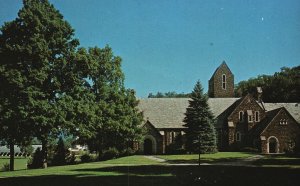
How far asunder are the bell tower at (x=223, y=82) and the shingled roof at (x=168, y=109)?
3.11 metres

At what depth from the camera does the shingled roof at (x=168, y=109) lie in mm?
57281

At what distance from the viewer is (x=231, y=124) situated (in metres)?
57.4

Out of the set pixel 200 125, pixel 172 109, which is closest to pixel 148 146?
pixel 172 109

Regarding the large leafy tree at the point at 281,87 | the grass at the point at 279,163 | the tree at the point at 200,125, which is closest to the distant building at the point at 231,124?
the tree at the point at 200,125

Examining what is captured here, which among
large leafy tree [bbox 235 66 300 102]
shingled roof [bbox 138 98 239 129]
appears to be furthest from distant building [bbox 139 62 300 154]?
large leafy tree [bbox 235 66 300 102]

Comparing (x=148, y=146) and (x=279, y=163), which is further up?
(x=148, y=146)

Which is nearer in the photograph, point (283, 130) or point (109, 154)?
point (109, 154)

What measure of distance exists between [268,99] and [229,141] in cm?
2648

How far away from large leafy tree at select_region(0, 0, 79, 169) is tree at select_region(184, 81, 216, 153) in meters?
23.4

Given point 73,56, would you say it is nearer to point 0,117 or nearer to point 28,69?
point 28,69

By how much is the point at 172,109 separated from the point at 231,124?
9888mm

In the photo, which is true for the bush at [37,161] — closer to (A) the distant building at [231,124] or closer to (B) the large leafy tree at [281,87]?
(A) the distant building at [231,124]

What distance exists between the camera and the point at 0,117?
2823 centimetres

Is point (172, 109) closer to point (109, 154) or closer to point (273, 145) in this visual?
point (273, 145)
